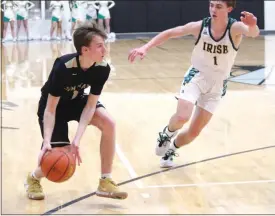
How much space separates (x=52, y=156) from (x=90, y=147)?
1820mm

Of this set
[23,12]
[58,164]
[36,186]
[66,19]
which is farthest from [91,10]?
[58,164]

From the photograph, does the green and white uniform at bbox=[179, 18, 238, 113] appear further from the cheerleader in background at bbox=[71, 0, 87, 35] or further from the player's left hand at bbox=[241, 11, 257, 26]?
the cheerleader in background at bbox=[71, 0, 87, 35]

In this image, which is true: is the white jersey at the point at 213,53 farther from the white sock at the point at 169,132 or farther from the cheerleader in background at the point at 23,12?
the cheerleader in background at the point at 23,12

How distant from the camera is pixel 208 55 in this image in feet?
14.8

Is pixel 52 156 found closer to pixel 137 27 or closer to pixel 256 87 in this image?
pixel 256 87

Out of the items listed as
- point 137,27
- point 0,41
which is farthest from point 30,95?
point 137,27

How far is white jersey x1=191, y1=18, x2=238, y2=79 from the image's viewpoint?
14.6 ft

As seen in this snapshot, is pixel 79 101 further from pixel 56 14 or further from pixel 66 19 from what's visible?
pixel 66 19

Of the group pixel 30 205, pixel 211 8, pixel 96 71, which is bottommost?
pixel 30 205

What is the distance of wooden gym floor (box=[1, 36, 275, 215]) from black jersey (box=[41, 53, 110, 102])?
763mm

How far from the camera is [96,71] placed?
12.3 feet

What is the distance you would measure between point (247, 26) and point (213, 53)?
342mm

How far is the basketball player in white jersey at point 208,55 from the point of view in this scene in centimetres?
436

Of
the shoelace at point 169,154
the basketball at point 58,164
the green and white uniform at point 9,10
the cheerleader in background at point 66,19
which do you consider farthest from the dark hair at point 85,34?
the cheerleader in background at point 66,19
